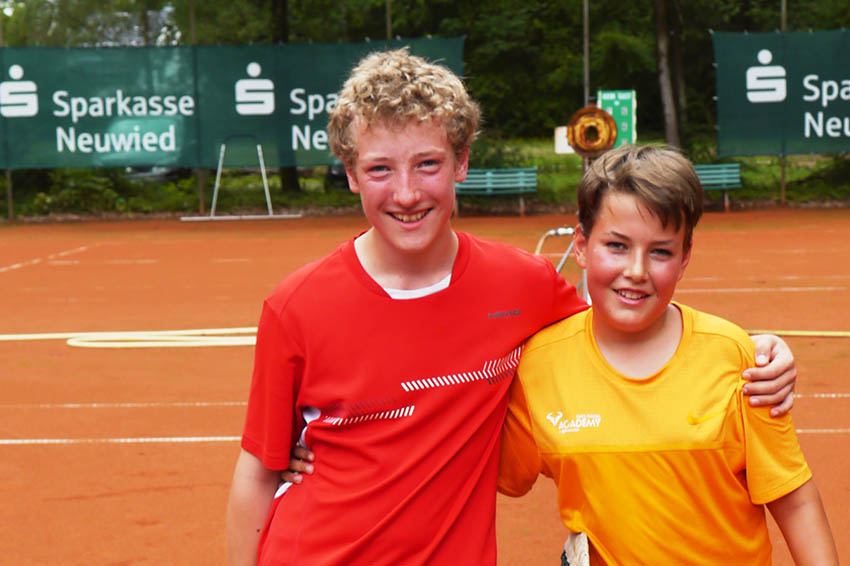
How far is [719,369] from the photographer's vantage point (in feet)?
6.47

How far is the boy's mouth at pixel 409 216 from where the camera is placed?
203cm

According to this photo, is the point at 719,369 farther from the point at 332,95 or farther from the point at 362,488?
the point at 332,95

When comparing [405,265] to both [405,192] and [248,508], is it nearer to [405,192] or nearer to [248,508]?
[405,192]

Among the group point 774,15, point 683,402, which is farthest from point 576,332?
point 774,15

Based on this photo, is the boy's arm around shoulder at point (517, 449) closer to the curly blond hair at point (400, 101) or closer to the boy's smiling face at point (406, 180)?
the boy's smiling face at point (406, 180)

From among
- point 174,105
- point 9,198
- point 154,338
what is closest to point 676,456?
point 154,338

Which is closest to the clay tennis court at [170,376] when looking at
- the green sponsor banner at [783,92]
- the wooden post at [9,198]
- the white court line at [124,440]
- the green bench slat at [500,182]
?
the white court line at [124,440]

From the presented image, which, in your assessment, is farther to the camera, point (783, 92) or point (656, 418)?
point (783, 92)

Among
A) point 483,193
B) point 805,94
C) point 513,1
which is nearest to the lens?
point 805,94

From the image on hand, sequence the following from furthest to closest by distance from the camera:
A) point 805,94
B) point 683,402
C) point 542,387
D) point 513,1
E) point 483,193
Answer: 1. point 513,1
2. point 483,193
3. point 805,94
4. point 542,387
5. point 683,402

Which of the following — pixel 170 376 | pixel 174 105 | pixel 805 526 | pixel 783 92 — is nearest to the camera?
pixel 805 526

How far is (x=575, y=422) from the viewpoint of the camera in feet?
6.61

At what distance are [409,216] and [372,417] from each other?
39cm

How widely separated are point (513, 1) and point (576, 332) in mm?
23125
